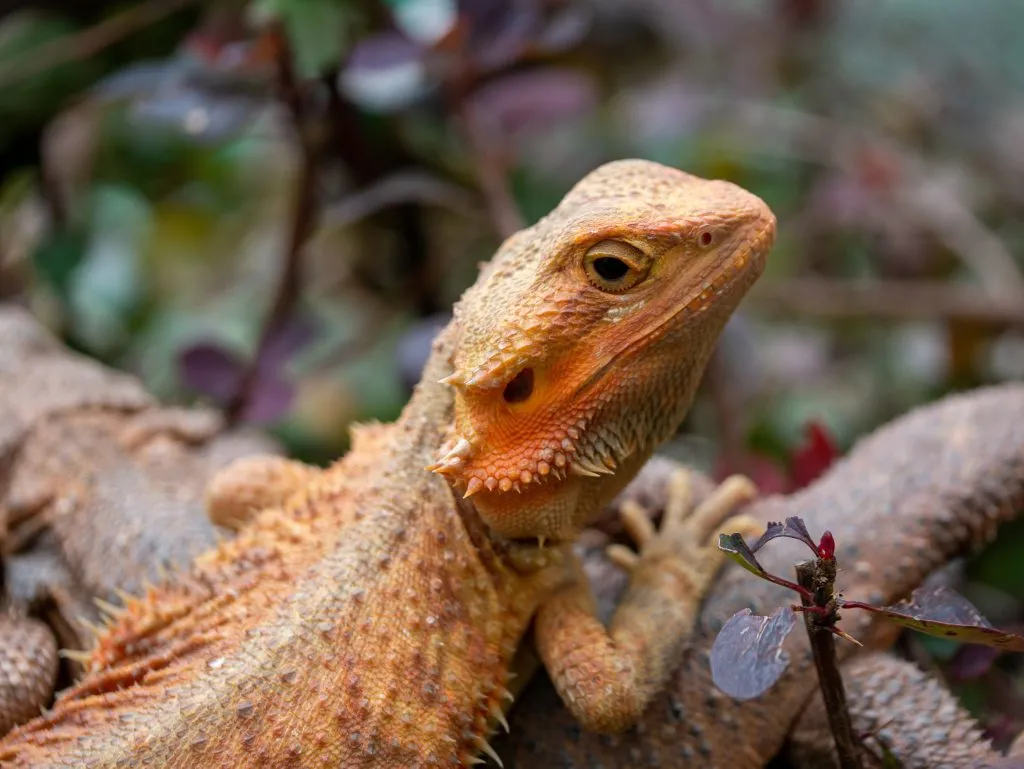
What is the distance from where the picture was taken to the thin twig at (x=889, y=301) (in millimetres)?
3555

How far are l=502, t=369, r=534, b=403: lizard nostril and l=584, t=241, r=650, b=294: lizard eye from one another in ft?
0.64

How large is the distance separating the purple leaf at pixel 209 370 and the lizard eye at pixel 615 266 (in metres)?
1.86

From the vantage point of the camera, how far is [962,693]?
2301 mm

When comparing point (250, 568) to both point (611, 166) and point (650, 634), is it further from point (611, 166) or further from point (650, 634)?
→ point (611, 166)

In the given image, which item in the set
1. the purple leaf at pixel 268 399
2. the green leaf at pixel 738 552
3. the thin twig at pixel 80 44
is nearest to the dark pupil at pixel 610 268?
the green leaf at pixel 738 552

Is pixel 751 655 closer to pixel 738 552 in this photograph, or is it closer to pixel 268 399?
pixel 738 552

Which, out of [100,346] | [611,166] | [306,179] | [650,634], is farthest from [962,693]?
[100,346]

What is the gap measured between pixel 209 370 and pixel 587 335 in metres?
1.89

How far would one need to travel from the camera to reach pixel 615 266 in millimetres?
1688

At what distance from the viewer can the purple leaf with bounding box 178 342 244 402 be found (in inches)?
126

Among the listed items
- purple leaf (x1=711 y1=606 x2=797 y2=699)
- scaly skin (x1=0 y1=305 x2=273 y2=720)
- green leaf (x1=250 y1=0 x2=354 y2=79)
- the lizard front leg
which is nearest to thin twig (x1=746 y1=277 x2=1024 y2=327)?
the lizard front leg

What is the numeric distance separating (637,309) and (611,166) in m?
0.36

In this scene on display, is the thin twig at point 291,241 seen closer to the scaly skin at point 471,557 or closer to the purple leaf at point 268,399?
the purple leaf at point 268,399

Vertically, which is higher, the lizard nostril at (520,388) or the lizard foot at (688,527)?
the lizard nostril at (520,388)
